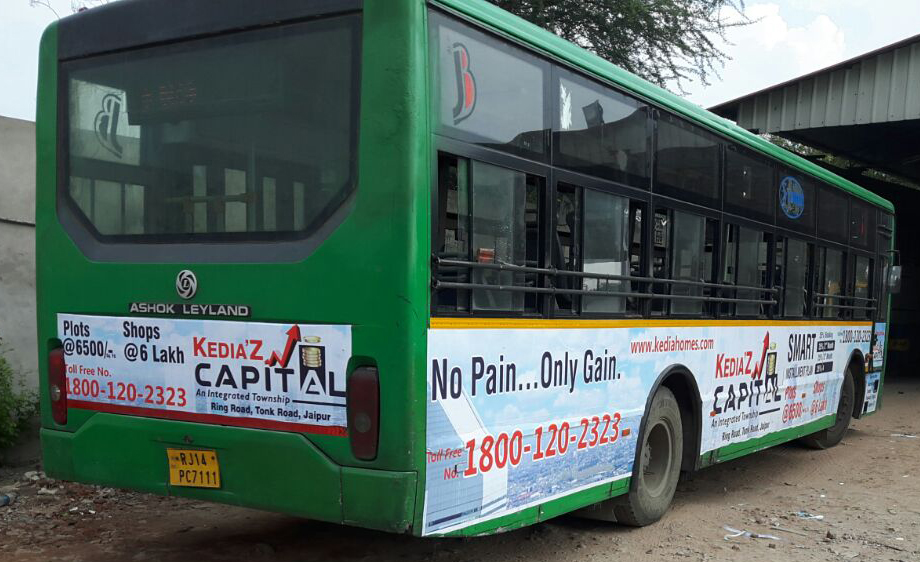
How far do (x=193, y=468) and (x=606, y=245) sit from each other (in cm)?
274

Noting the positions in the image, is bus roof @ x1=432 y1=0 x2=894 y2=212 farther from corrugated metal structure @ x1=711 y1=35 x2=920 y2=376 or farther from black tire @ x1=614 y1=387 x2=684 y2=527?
corrugated metal structure @ x1=711 y1=35 x2=920 y2=376

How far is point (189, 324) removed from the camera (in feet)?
14.2

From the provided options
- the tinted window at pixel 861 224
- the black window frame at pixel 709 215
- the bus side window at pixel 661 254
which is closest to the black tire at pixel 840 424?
the black window frame at pixel 709 215

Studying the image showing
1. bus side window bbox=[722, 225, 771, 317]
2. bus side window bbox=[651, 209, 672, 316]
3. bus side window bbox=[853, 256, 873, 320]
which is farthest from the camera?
bus side window bbox=[853, 256, 873, 320]

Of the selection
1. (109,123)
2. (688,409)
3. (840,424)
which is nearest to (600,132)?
(688,409)

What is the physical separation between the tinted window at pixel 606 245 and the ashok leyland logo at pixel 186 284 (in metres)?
2.22

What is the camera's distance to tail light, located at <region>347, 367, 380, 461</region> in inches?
151

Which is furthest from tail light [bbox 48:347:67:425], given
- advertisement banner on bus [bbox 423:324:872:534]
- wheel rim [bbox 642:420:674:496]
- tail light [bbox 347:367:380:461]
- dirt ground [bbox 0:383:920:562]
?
wheel rim [bbox 642:420:674:496]

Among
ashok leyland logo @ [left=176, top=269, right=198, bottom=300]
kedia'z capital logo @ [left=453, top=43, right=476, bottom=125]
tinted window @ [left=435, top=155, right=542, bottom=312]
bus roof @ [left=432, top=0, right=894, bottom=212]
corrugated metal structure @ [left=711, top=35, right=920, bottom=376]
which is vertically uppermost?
corrugated metal structure @ [left=711, top=35, right=920, bottom=376]

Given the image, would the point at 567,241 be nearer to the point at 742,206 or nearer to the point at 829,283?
the point at 742,206

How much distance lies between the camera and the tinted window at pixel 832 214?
917cm

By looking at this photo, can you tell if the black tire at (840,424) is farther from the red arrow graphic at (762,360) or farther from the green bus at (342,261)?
the green bus at (342,261)

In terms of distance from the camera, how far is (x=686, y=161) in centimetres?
A: 639

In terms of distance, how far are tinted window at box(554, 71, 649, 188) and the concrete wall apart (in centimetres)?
560
